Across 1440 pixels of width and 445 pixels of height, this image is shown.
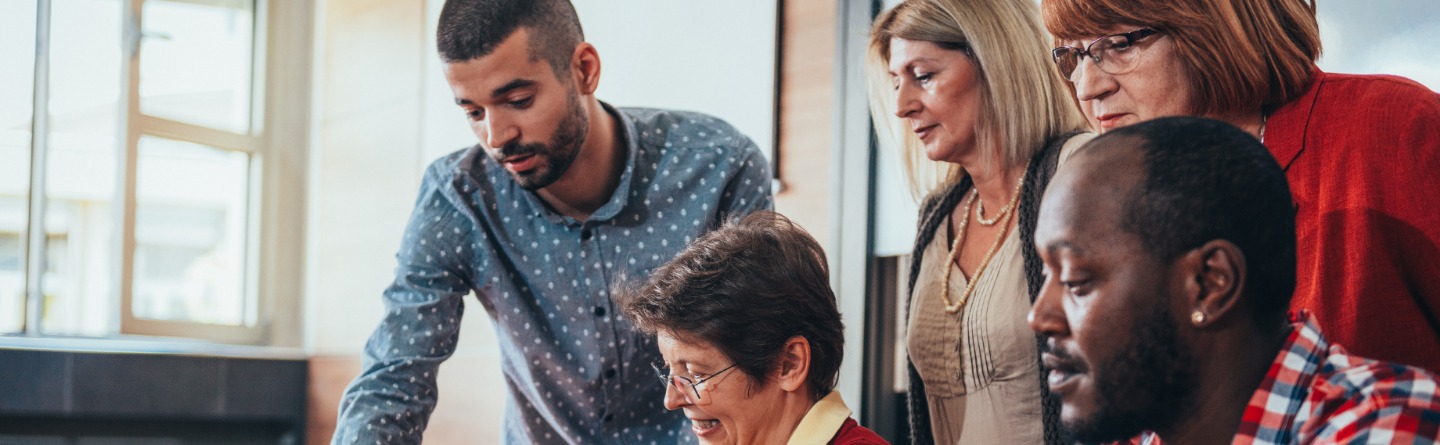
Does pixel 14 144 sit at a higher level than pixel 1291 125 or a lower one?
higher

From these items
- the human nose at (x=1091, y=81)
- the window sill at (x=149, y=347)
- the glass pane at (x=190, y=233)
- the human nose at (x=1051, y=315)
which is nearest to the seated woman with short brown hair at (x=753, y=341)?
the human nose at (x=1091, y=81)

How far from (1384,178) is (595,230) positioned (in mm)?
1286

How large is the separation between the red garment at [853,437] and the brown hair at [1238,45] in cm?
56

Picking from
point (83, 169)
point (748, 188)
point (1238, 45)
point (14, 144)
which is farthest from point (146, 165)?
point (1238, 45)

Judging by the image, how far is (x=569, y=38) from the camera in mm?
2285

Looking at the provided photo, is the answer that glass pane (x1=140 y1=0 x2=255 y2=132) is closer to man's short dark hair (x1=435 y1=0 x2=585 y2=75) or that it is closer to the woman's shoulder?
man's short dark hair (x1=435 y1=0 x2=585 y2=75)

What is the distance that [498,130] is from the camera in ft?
7.01

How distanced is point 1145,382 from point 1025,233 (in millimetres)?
646

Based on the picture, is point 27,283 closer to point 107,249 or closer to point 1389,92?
point 107,249

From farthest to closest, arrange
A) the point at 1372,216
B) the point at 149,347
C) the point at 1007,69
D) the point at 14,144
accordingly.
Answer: the point at 149,347 → the point at 14,144 → the point at 1007,69 → the point at 1372,216

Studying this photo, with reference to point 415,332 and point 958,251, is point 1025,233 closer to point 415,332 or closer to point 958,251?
point 958,251

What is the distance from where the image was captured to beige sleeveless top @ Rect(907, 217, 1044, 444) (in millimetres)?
1805

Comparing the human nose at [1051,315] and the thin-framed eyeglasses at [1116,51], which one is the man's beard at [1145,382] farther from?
the thin-framed eyeglasses at [1116,51]

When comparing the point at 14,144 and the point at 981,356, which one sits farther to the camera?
the point at 14,144
